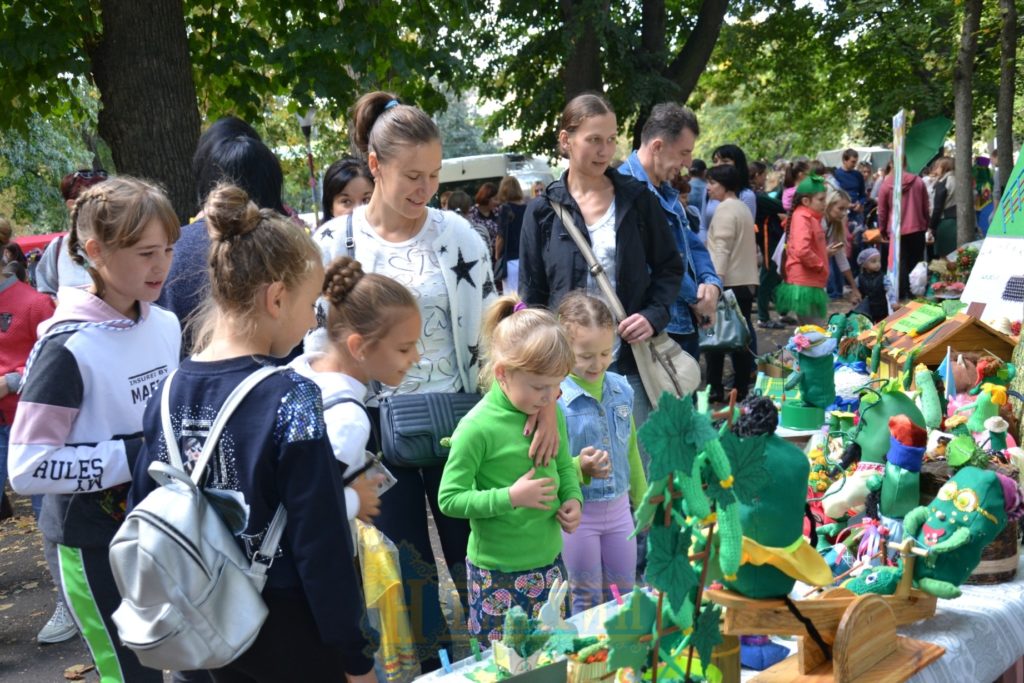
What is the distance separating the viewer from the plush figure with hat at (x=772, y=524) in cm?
186

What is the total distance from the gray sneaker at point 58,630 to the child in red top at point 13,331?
70cm

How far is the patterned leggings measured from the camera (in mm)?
2672

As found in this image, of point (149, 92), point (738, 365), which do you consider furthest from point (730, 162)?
point (149, 92)

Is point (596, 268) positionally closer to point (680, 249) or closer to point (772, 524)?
point (680, 249)

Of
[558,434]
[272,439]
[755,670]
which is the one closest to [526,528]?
[558,434]

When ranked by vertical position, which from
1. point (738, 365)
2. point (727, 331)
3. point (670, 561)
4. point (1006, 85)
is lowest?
point (738, 365)

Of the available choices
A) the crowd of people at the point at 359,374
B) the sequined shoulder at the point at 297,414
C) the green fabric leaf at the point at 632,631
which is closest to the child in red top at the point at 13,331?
the crowd of people at the point at 359,374

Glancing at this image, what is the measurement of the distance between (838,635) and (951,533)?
443mm

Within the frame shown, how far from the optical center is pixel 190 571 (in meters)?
1.66

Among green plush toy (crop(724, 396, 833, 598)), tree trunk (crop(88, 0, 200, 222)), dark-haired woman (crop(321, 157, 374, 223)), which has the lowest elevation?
green plush toy (crop(724, 396, 833, 598))

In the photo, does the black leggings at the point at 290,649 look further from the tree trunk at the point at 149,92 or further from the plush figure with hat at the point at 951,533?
the tree trunk at the point at 149,92

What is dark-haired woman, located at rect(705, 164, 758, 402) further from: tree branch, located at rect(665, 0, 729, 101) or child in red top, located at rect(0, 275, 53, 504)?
tree branch, located at rect(665, 0, 729, 101)

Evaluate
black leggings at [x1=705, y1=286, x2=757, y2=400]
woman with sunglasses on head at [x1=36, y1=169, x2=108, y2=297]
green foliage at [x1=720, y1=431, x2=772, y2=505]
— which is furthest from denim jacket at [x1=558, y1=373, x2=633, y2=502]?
black leggings at [x1=705, y1=286, x2=757, y2=400]

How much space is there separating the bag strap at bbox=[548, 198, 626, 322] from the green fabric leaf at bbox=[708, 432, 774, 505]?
72.5 inches
